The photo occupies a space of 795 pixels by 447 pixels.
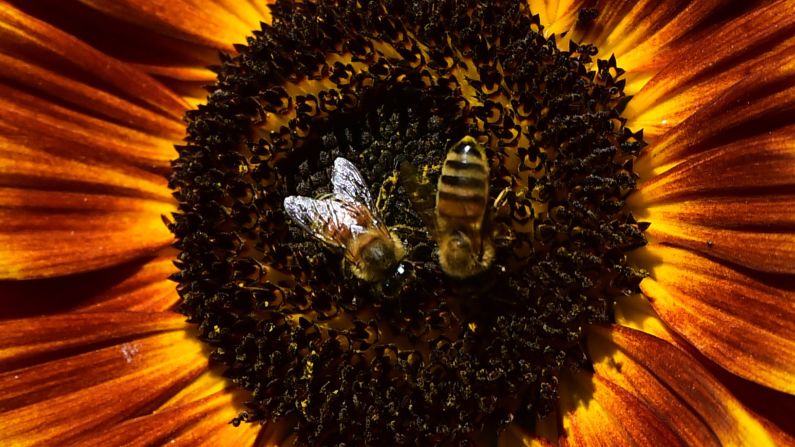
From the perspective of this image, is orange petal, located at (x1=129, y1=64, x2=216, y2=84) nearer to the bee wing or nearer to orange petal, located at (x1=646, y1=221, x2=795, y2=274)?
the bee wing

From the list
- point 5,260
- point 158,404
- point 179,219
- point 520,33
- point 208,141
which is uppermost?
point 520,33

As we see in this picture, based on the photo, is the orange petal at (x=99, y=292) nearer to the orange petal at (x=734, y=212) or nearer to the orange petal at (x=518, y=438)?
the orange petal at (x=518, y=438)

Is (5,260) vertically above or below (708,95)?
below

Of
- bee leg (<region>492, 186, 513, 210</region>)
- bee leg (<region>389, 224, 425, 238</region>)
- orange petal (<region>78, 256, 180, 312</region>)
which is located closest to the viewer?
bee leg (<region>492, 186, 513, 210</region>)

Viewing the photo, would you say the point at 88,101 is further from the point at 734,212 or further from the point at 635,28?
the point at 734,212

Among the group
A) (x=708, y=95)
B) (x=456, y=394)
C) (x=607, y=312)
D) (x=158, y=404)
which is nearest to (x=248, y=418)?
(x=158, y=404)

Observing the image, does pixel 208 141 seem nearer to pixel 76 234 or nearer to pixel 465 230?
pixel 76 234

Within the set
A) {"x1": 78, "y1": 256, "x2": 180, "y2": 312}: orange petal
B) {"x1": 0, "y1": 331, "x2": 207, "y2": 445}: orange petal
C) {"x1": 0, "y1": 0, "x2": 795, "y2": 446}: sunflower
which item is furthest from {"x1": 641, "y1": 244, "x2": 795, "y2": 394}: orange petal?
{"x1": 78, "y1": 256, "x2": 180, "y2": 312}: orange petal
